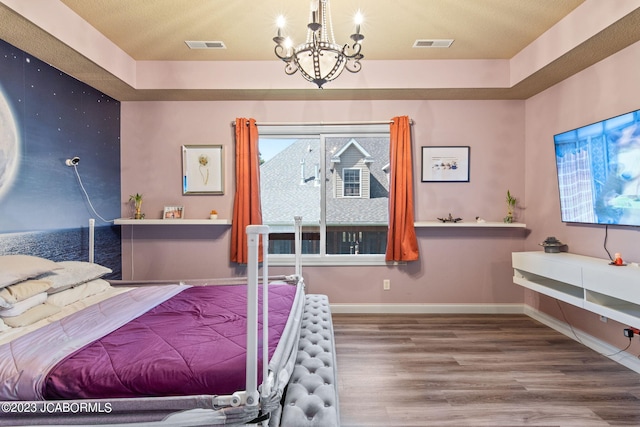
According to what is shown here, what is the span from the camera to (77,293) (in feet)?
8.08

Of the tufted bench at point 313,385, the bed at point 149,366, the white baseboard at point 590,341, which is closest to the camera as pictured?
the bed at point 149,366

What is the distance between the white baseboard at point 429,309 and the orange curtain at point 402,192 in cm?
60

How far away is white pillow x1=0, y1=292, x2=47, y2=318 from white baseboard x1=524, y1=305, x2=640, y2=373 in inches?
166

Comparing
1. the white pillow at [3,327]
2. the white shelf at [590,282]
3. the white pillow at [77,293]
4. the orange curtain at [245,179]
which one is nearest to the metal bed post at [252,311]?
the white pillow at [3,327]

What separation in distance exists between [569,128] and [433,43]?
1.54 metres

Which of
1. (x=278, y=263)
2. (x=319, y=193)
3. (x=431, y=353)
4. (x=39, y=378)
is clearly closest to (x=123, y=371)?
(x=39, y=378)

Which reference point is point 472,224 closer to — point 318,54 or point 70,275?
point 318,54

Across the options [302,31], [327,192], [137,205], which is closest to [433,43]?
[302,31]

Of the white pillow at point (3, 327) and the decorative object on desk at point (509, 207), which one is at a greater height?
the decorative object on desk at point (509, 207)

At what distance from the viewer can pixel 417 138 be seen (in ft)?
13.0

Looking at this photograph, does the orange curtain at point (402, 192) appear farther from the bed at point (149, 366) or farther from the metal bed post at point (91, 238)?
the metal bed post at point (91, 238)

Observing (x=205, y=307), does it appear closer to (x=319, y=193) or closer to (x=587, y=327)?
(x=319, y=193)

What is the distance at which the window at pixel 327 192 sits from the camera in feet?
13.5

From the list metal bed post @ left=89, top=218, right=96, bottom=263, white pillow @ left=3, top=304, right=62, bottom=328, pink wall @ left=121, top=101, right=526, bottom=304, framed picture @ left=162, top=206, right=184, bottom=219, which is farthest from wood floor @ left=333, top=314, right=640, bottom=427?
metal bed post @ left=89, top=218, right=96, bottom=263
